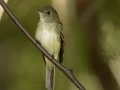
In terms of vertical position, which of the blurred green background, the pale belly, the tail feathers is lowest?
the blurred green background

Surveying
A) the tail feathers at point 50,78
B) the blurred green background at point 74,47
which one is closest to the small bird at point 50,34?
the tail feathers at point 50,78

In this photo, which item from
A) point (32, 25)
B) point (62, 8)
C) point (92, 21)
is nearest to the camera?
point (62, 8)

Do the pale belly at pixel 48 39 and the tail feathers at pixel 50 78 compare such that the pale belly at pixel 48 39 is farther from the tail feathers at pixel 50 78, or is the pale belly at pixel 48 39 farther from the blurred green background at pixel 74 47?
the blurred green background at pixel 74 47

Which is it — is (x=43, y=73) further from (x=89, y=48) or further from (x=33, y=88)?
(x=89, y=48)

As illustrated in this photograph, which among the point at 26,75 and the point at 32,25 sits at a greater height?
the point at 32,25

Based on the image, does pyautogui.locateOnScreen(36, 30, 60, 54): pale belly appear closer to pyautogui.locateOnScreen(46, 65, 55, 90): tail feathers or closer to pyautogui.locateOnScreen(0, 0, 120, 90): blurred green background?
pyautogui.locateOnScreen(46, 65, 55, 90): tail feathers

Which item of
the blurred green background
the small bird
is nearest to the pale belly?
the small bird

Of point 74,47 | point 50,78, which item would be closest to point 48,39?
point 50,78

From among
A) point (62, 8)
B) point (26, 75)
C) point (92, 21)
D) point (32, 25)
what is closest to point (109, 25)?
point (92, 21)

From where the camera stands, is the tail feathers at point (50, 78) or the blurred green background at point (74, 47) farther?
the blurred green background at point (74, 47)
